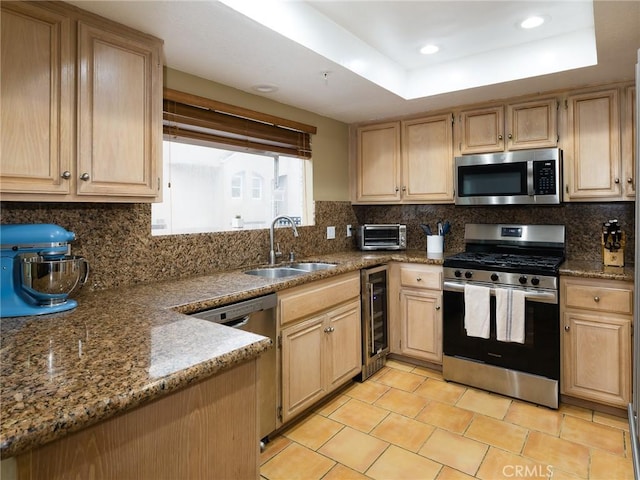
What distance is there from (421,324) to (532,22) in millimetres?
2166

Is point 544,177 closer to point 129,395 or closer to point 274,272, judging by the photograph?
point 274,272

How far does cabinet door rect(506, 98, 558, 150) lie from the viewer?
2.82 meters

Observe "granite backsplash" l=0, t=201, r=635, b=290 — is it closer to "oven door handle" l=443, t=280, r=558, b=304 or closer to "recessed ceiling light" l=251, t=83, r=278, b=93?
"oven door handle" l=443, t=280, r=558, b=304

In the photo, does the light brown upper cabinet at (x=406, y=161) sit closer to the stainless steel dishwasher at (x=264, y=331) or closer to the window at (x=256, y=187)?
the window at (x=256, y=187)

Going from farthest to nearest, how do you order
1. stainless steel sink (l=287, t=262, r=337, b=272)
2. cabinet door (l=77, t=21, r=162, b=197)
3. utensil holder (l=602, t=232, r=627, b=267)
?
stainless steel sink (l=287, t=262, r=337, b=272) → utensil holder (l=602, t=232, r=627, b=267) → cabinet door (l=77, t=21, r=162, b=197)

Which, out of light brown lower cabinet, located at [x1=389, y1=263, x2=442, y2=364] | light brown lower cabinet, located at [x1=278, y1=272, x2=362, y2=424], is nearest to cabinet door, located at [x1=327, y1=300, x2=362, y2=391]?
light brown lower cabinet, located at [x1=278, y1=272, x2=362, y2=424]

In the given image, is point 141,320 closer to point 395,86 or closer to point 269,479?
point 269,479

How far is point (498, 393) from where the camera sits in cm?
274

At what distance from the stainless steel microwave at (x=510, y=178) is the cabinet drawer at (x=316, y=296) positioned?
1.16 metres

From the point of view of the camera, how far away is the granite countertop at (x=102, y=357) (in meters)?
0.79

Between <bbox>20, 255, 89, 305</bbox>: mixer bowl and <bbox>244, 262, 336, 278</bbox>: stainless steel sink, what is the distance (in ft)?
3.84

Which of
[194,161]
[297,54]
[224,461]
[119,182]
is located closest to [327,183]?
[194,161]

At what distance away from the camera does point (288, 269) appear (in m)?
2.86

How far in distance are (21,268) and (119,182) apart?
52cm
